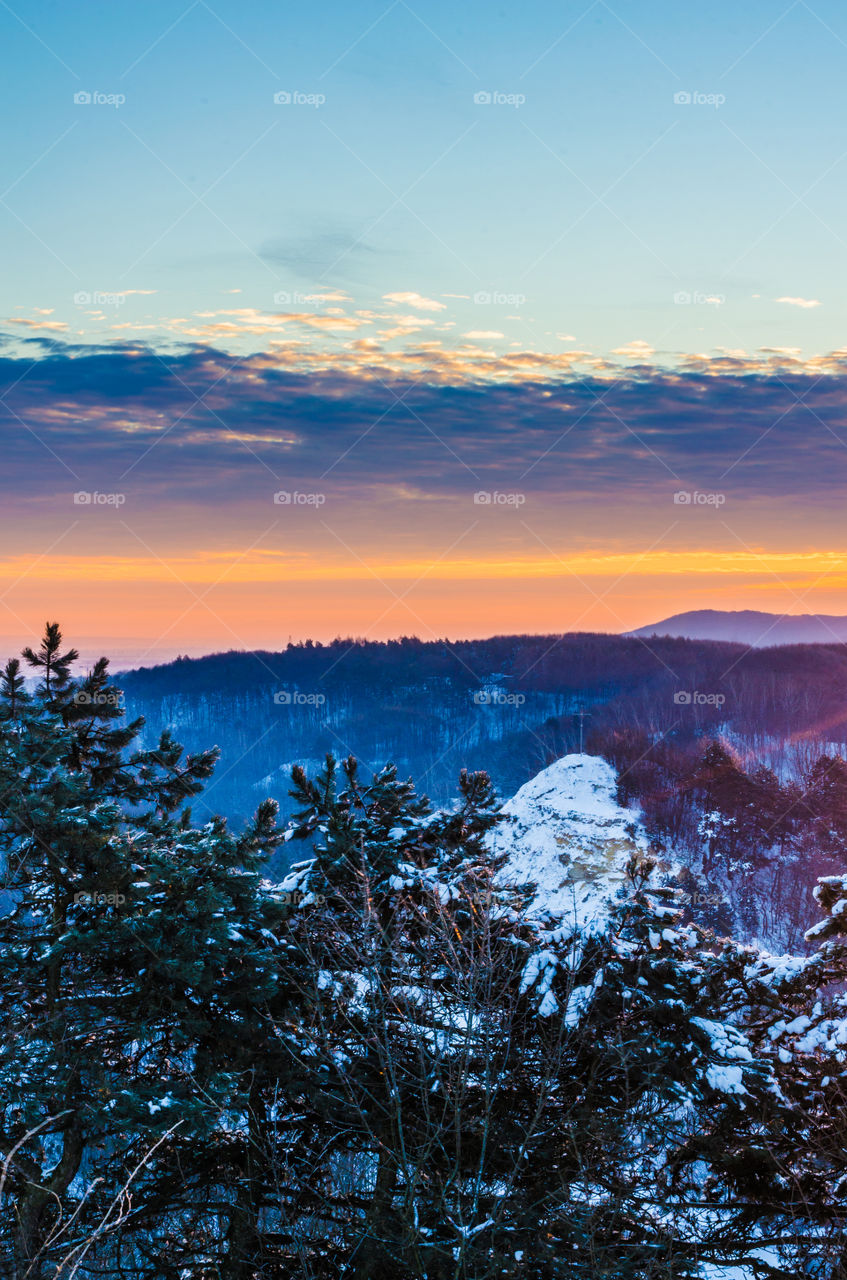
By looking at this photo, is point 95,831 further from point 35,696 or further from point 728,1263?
point 728,1263

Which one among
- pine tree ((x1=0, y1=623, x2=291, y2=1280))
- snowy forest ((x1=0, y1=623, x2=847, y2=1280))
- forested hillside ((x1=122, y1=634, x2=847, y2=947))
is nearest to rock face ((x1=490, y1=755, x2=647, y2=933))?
forested hillside ((x1=122, y1=634, x2=847, y2=947))

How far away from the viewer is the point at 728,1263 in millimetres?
12031

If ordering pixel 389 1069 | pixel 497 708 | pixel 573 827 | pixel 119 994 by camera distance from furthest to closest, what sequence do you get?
1. pixel 497 708
2. pixel 573 827
3. pixel 119 994
4. pixel 389 1069

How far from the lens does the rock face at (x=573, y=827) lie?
71188 millimetres

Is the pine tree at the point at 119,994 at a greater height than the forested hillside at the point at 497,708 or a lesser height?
lesser

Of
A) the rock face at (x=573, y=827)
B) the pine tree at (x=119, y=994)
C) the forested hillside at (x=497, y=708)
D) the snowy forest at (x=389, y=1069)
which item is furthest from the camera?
the forested hillside at (x=497, y=708)

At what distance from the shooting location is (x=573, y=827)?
83688mm

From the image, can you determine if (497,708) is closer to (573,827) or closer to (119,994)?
(573,827)

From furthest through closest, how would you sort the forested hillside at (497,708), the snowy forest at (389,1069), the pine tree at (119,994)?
the forested hillside at (497,708) < the pine tree at (119,994) < the snowy forest at (389,1069)

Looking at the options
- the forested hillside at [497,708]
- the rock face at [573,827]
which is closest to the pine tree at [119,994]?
the rock face at [573,827]

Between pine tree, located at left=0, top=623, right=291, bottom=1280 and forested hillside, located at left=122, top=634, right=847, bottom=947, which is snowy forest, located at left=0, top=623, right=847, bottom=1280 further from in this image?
forested hillside, located at left=122, top=634, right=847, bottom=947

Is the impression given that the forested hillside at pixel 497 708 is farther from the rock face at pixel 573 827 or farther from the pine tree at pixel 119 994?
the pine tree at pixel 119 994

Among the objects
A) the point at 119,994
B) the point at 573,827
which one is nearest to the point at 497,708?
the point at 573,827

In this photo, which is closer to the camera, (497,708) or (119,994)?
(119,994)
